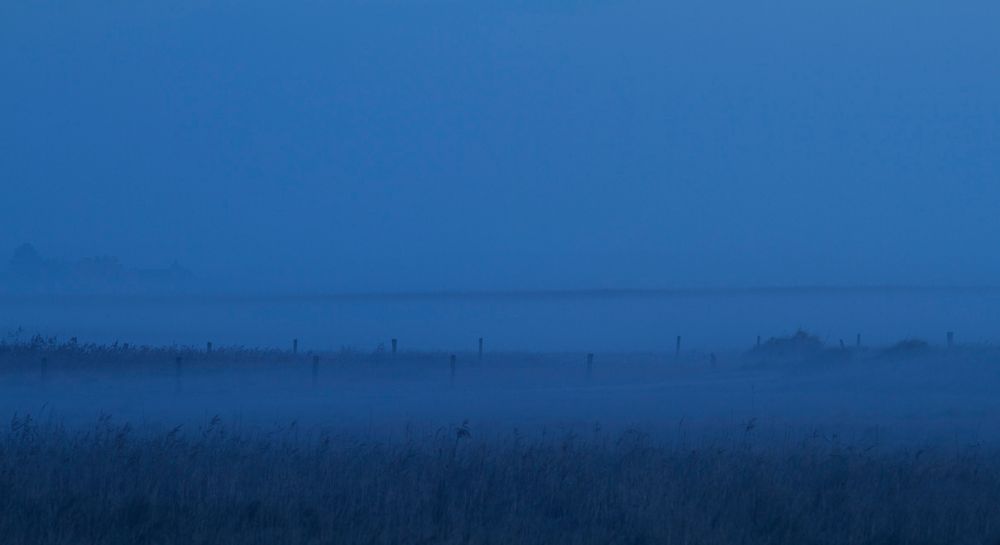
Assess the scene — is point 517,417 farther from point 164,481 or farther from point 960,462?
point 164,481

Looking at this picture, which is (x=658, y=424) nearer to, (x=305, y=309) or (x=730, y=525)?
(x=730, y=525)

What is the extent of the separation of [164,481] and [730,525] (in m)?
4.86

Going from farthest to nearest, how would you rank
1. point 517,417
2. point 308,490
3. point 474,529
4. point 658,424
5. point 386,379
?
point 386,379, point 517,417, point 658,424, point 308,490, point 474,529

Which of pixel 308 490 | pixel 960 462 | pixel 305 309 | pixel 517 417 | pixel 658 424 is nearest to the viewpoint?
pixel 308 490

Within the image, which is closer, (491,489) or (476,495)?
(476,495)

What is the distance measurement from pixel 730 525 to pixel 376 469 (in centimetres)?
345

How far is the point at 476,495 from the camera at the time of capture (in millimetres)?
9484

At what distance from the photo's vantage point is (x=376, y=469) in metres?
10.4

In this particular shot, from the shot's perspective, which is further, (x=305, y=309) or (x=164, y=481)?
(x=305, y=309)

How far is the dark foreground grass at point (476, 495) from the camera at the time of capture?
328 inches

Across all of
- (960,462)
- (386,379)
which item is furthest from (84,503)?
(386,379)

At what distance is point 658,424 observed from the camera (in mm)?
21297

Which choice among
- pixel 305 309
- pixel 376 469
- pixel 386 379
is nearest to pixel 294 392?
pixel 386 379

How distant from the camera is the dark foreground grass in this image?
8.34 metres
